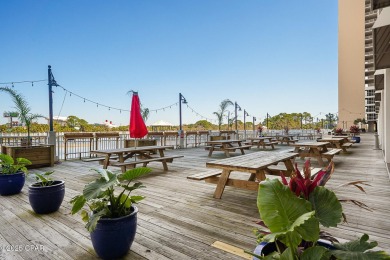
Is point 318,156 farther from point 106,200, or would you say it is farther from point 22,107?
point 22,107

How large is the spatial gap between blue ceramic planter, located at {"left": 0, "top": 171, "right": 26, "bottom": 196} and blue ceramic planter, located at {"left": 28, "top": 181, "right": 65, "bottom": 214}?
114 cm

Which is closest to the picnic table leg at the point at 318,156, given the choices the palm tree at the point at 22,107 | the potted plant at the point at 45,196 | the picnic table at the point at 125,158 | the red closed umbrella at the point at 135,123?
the picnic table at the point at 125,158

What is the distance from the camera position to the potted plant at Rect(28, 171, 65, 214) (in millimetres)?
2795

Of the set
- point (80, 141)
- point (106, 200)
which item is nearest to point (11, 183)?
point (106, 200)

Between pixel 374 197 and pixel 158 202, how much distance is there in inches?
127

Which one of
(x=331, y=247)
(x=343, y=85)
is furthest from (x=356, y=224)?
(x=343, y=85)

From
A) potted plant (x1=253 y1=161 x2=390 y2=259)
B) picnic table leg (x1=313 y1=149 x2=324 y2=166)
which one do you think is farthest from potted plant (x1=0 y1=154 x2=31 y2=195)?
picnic table leg (x1=313 y1=149 x2=324 y2=166)

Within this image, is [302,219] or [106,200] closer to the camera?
[302,219]

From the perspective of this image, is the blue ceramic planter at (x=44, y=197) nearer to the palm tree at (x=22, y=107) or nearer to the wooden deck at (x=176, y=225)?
the wooden deck at (x=176, y=225)

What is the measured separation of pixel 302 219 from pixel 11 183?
442cm

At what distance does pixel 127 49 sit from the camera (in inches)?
1001

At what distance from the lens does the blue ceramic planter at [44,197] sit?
279 cm

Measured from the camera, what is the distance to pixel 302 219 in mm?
858

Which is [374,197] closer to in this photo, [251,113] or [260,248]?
[260,248]
